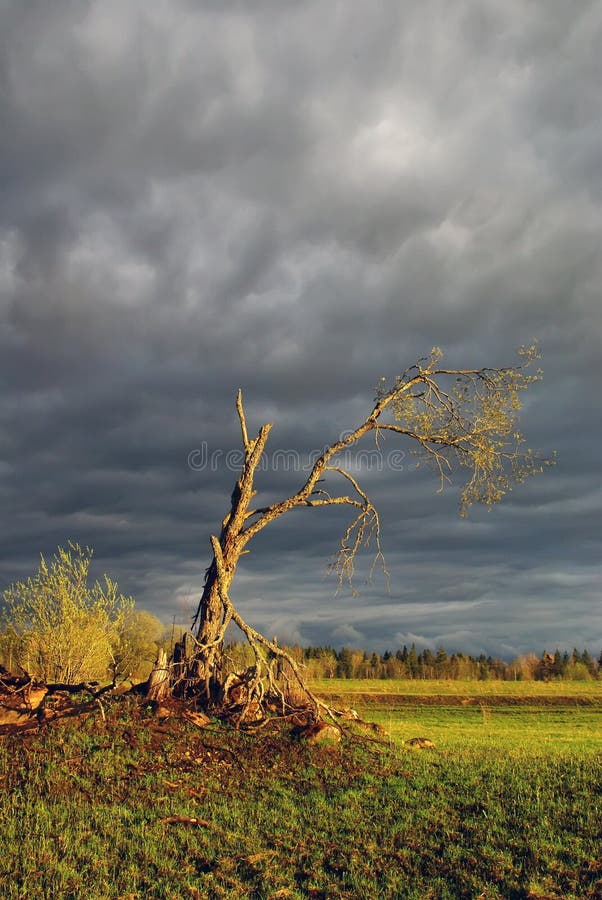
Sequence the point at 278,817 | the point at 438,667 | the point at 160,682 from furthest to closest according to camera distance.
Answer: the point at 438,667, the point at 160,682, the point at 278,817

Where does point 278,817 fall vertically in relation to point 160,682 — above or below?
below

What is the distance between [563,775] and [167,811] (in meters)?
9.74

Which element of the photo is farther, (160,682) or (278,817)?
(160,682)

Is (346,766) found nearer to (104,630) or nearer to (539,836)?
(539,836)

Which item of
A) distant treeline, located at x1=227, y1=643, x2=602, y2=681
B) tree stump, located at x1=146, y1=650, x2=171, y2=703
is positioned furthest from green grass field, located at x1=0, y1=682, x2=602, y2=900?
distant treeline, located at x1=227, y1=643, x2=602, y2=681

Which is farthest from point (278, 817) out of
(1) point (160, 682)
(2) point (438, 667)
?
(2) point (438, 667)

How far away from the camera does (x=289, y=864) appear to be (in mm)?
11875

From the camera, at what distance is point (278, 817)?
46.8 ft

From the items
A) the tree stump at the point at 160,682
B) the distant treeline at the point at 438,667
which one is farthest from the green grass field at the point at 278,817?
the distant treeline at the point at 438,667

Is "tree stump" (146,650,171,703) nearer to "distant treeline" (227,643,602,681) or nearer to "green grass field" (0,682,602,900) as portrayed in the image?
"green grass field" (0,682,602,900)

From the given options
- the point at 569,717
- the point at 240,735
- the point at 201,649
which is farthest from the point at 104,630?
the point at 569,717

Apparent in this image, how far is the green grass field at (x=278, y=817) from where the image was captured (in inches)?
437

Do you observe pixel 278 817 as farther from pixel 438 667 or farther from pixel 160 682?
pixel 438 667

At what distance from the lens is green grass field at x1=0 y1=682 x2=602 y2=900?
1111cm
